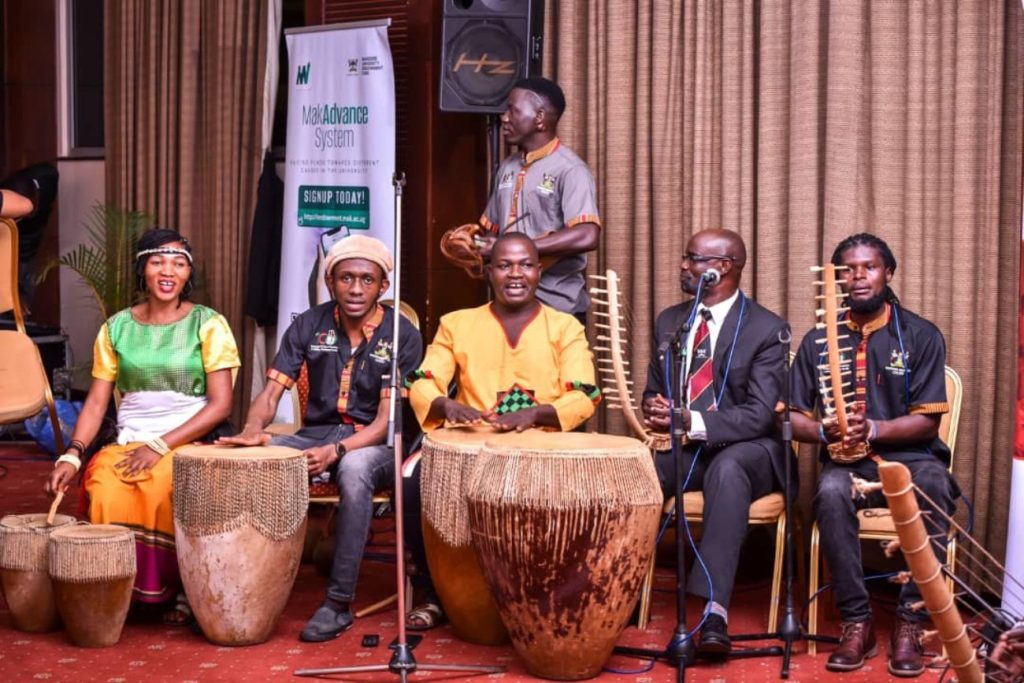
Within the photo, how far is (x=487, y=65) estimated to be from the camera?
227 inches

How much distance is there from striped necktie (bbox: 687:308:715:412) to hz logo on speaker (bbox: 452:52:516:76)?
1.54 meters

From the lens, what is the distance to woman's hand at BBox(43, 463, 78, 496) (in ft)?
15.1

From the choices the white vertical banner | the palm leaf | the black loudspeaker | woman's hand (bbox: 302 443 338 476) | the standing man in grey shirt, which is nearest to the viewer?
woman's hand (bbox: 302 443 338 476)

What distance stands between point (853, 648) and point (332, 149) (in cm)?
360

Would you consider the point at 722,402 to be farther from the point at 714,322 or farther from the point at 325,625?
the point at 325,625

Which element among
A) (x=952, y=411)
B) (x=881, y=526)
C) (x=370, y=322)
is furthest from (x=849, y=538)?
(x=370, y=322)

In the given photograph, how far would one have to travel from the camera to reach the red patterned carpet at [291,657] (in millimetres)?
4121

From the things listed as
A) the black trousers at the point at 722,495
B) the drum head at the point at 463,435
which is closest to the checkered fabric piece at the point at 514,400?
the drum head at the point at 463,435

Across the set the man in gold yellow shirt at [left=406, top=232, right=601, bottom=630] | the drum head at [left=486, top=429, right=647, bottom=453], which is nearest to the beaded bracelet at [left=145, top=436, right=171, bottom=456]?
the man in gold yellow shirt at [left=406, top=232, right=601, bottom=630]

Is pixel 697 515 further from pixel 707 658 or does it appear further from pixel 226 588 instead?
pixel 226 588

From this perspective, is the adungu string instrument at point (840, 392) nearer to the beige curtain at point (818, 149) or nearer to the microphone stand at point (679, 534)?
the microphone stand at point (679, 534)

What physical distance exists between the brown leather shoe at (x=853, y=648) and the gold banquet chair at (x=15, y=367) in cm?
274

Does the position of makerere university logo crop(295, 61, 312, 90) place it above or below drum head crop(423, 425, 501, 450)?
above

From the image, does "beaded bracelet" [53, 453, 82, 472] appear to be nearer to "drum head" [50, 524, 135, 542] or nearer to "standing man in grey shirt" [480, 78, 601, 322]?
"drum head" [50, 524, 135, 542]
